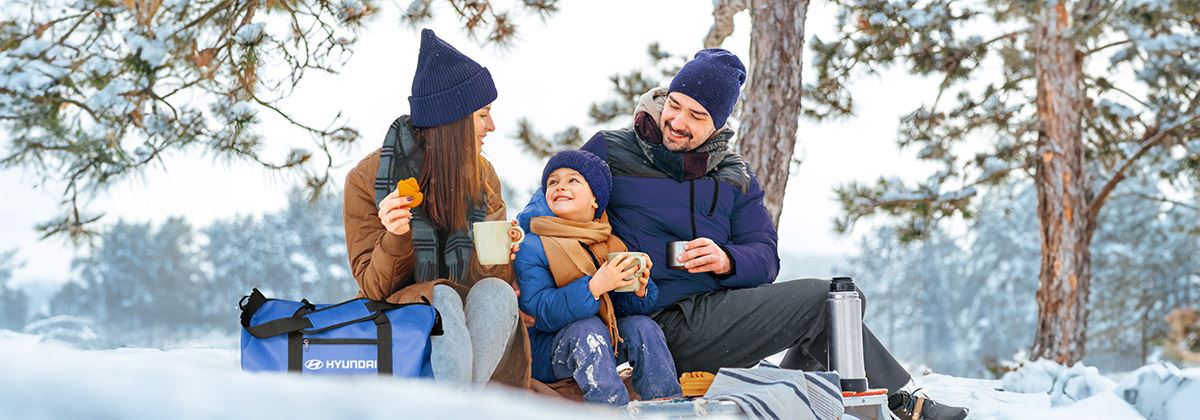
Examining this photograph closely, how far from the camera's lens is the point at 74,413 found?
73cm

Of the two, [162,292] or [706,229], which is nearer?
[706,229]

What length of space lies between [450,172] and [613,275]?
0.52 meters

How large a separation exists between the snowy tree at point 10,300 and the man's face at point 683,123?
21383mm

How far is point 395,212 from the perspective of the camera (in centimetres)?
253

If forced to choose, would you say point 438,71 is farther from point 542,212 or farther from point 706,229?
point 706,229

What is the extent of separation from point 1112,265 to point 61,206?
1903 cm

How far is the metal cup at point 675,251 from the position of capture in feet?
9.54

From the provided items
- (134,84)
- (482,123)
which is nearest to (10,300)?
(134,84)

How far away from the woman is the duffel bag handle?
149 mm

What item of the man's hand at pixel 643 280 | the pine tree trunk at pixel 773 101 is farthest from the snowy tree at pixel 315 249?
the man's hand at pixel 643 280

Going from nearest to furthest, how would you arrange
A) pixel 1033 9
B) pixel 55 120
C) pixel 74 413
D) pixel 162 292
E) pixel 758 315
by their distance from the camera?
pixel 74 413 → pixel 758 315 → pixel 55 120 → pixel 1033 9 → pixel 162 292

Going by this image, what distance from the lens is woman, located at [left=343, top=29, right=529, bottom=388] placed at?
8.63 feet

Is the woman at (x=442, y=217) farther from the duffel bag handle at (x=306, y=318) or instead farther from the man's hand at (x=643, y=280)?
the man's hand at (x=643, y=280)

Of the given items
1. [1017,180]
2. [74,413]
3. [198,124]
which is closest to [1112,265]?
[1017,180]
